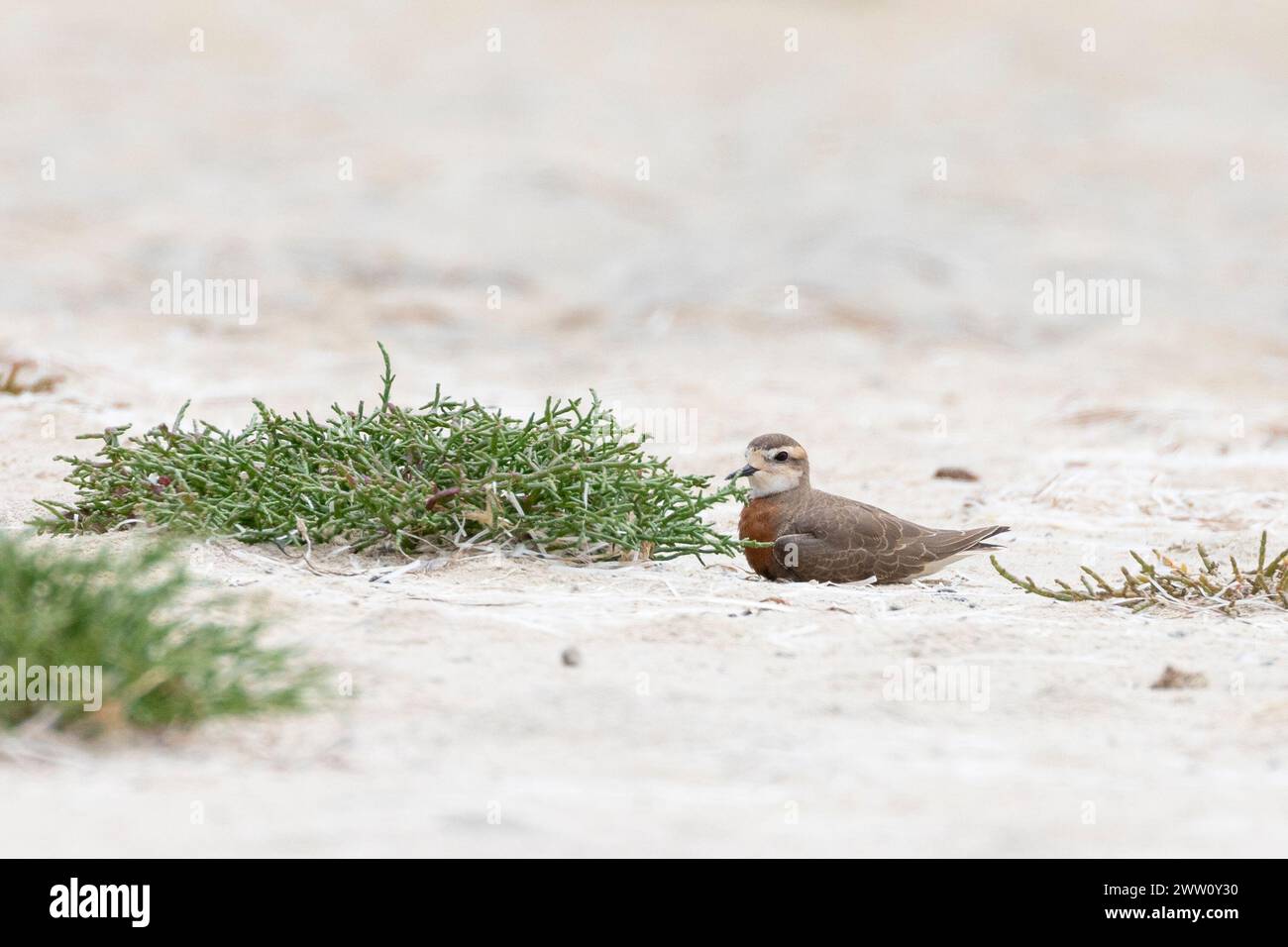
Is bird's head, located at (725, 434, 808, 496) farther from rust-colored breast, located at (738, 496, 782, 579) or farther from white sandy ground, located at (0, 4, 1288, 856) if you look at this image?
white sandy ground, located at (0, 4, 1288, 856)

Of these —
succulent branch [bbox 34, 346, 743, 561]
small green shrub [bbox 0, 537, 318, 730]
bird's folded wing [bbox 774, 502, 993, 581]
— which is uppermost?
succulent branch [bbox 34, 346, 743, 561]

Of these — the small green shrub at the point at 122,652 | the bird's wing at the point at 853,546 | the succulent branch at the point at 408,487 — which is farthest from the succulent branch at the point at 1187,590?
the small green shrub at the point at 122,652

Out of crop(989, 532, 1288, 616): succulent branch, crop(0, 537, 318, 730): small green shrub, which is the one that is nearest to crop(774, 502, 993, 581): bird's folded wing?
crop(989, 532, 1288, 616): succulent branch

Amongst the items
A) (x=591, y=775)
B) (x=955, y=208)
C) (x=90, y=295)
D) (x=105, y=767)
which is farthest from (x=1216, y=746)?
(x=955, y=208)

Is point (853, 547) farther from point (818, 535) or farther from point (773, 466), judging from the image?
point (773, 466)

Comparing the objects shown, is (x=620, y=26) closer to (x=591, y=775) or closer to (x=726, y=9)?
(x=726, y=9)

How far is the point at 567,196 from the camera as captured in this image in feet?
55.7

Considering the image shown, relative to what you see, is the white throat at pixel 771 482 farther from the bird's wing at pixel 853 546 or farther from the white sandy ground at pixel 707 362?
the white sandy ground at pixel 707 362

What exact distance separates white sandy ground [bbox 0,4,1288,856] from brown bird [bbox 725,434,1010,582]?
160mm

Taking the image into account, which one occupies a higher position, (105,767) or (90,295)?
(90,295)

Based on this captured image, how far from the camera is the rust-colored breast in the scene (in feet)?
20.5

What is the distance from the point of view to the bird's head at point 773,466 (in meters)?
6.39

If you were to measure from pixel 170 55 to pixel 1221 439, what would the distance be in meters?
14.0

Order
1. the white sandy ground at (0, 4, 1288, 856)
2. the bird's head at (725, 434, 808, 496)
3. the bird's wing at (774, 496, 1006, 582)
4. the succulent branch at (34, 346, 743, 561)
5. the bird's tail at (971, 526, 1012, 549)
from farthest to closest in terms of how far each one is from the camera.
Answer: the bird's tail at (971, 526, 1012, 549) → the bird's head at (725, 434, 808, 496) → the bird's wing at (774, 496, 1006, 582) → the succulent branch at (34, 346, 743, 561) → the white sandy ground at (0, 4, 1288, 856)
